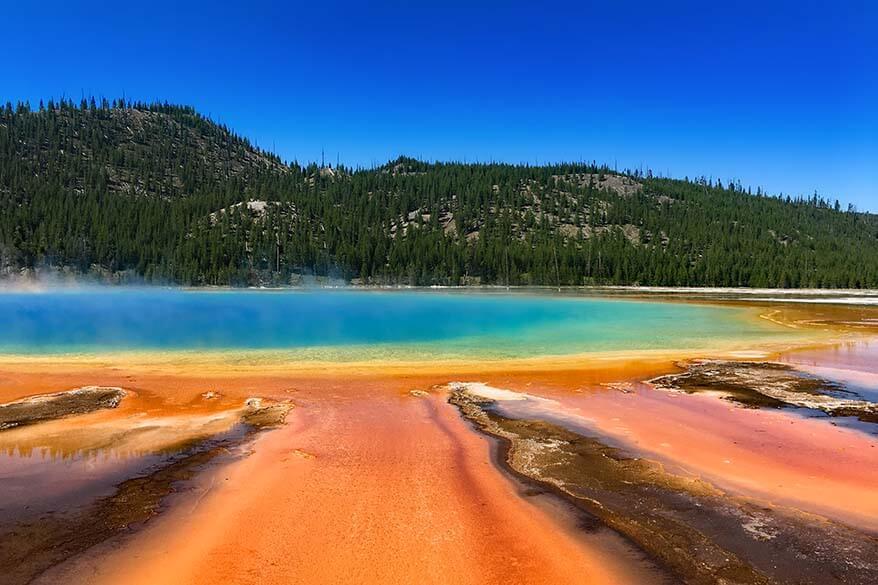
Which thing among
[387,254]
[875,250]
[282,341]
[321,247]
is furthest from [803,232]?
[282,341]

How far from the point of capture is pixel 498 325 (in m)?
35.9

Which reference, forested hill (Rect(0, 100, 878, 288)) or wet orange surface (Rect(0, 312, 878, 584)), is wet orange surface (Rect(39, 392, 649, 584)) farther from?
forested hill (Rect(0, 100, 878, 288))

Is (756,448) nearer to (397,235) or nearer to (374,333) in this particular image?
(374,333)

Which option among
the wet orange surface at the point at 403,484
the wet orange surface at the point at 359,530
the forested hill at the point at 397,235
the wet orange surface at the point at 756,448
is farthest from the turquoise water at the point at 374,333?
the forested hill at the point at 397,235

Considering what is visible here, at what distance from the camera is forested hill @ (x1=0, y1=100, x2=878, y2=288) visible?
12156 cm

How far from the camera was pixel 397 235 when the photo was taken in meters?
157

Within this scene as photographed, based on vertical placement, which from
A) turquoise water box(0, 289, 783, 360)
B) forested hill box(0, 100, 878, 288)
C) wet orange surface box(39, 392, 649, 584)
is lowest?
turquoise water box(0, 289, 783, 360)

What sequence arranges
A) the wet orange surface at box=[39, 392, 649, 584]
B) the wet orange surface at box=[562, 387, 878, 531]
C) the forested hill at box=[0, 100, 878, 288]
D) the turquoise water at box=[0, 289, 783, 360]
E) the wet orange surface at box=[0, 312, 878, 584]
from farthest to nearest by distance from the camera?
the forested hill at box=[0, 100, 878, 288]
the turquoise water at box=[0, 289, 783, 360]
the wet orange surface at box=[562, 387, 878, 531]
the wet orange surface at box=[0, 312, 878, 584]
the wet orange surface at box=[39, 392, 649, 584]

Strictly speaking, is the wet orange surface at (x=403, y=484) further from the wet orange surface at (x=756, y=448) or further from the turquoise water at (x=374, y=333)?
the turquoise water at (x=374, y=333)

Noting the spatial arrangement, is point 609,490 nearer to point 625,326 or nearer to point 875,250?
point 625,326

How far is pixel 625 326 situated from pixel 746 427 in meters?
24.7

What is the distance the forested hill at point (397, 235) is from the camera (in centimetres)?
12156

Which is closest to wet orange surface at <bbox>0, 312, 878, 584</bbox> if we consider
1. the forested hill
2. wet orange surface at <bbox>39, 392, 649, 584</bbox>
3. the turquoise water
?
wet orange surface at <bbox>39, 392, 649, 584</bbox>

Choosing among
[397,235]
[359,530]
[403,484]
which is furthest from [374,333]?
[397,235]
